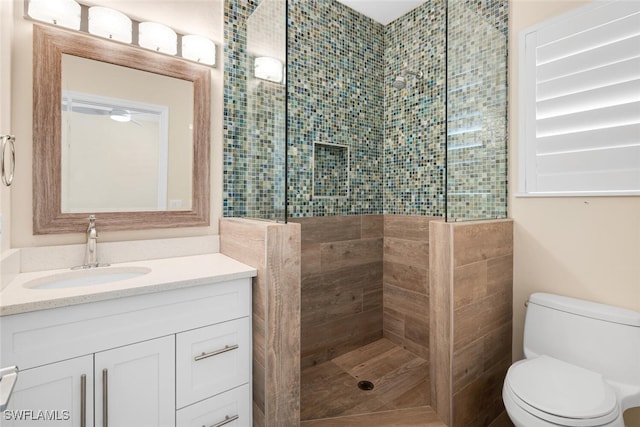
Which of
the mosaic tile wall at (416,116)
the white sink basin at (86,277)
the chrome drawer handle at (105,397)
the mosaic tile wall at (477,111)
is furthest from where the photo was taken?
the mosaic tile wall at (416,116)

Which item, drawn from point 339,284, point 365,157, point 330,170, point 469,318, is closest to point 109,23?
point 330,170

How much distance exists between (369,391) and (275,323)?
1.14 metres

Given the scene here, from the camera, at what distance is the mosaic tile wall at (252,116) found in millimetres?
1536

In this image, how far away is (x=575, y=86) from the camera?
1702 millimetres

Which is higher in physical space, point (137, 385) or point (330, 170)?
point (330, 170)

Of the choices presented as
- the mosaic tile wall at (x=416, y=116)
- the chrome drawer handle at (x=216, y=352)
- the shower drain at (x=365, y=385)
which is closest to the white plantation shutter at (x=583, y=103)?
the mosaic tile wall at (x=416, y=116)

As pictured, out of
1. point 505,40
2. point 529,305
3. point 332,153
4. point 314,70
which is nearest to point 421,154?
point 332,153

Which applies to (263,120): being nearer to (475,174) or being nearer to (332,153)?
(332,153)

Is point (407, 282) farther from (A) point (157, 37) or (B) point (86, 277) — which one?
(A) point (157, 37)

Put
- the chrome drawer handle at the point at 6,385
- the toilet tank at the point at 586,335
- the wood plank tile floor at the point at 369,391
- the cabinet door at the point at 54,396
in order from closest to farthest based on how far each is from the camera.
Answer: the chrome drawer handle at the point at 6,385, the cabinet door at the point at 54,396, the toilet tank at the point at 586,335, the wood plank tile floor at the point at 369,391

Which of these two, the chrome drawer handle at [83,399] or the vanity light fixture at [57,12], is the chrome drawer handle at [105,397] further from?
the vanity light fixture at [57,12]

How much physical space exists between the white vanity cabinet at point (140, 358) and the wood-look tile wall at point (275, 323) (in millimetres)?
63

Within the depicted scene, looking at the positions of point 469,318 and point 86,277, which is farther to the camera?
point 469,318

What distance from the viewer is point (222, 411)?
1.35 metres
